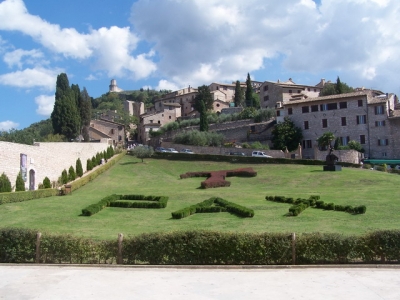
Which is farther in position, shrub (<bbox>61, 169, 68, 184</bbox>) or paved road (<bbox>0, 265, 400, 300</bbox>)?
shrub (<bbox>61, 169, 68, 184</bbox>)

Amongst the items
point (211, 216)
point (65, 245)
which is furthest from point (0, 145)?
point (65, 245)

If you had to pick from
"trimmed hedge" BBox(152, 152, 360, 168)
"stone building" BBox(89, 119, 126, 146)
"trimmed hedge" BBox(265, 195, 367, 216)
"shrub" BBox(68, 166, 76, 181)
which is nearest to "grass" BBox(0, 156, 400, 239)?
"trimmed hedge" BBox(265, 195, 367, 216)

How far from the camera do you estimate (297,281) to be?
12.6m

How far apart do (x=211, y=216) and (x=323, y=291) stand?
47.6ft

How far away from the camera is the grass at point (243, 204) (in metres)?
21.6

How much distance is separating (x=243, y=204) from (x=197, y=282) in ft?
55.0

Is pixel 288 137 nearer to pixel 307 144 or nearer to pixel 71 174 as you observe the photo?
pixel 307 144

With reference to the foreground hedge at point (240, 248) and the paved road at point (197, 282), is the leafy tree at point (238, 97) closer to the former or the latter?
the foreground hedge at point (240, 248)

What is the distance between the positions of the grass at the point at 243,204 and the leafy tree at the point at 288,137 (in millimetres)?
21162

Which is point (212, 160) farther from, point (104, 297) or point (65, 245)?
point (104, 297)

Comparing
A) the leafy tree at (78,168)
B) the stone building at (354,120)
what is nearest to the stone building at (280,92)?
the stone building at (354,120)

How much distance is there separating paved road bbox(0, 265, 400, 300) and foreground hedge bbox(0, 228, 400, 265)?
61 cm

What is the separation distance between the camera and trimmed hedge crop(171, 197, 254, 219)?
24.9 m

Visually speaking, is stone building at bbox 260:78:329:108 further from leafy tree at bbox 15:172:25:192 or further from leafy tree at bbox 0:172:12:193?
leafy tree at bbox 0:172:12:193
